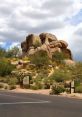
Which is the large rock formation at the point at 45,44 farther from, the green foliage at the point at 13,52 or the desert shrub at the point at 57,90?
the desert shrub at the point at 57,90

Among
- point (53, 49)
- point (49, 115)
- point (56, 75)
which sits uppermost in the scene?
point (53, 49)

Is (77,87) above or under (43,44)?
under

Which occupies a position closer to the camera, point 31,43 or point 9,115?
point 9,115

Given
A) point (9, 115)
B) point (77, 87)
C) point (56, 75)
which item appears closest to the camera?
point (9, 115)

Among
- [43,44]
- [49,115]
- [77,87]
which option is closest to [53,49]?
[43,44]

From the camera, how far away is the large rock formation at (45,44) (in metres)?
92.3

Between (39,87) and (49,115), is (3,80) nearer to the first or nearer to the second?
(39,87)

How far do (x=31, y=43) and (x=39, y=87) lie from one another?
167 feet

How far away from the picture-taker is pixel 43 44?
94.6 metres

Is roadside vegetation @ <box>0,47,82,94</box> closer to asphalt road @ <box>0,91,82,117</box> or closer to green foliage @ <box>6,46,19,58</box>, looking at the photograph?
green foliage @ <box>6,46,19,58</box>

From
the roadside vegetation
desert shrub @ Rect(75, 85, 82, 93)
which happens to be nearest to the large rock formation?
the roadside vegetation

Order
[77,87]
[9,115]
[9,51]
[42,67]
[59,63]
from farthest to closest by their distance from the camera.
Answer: [9,51] → [59,63] → [42,67] → [77,87] → [9,115]

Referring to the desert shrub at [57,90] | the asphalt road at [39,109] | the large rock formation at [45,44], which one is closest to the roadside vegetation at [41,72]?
the desert shrub at [57,90]

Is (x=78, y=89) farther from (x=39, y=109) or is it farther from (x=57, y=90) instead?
(x=39, y=109)
